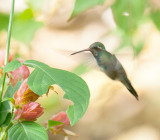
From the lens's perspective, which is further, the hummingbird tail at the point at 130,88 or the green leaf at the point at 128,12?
the green leaf at the point at 128,12

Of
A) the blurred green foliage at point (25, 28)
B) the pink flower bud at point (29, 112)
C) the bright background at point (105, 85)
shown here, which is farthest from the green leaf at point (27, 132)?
the bright background at point (105, 85)

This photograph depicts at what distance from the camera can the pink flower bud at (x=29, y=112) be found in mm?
755

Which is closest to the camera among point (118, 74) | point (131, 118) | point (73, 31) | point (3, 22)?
point (118, 74)

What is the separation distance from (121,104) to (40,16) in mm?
1085

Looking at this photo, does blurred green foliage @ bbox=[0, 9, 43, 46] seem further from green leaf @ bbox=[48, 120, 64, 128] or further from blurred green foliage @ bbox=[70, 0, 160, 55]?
green leaf @ bbox=[48, 120, 64, 128]

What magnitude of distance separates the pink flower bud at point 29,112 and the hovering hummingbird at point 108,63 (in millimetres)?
224

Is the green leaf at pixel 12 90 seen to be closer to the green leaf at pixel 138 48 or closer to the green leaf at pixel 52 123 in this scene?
the green leaf at pixel 52 123

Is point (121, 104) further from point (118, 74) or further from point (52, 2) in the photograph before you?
point (118, 74)

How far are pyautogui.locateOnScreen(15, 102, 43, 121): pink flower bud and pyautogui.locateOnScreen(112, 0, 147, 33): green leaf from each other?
677 mm

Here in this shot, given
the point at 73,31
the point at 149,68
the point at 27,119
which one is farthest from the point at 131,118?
the point at 27,119

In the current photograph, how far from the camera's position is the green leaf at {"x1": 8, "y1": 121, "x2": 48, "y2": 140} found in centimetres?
75

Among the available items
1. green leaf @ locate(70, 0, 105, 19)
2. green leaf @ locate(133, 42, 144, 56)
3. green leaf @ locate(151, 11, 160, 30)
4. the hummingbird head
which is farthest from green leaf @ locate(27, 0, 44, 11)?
the hummingbird head

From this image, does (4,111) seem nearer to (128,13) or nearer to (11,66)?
(11,66)

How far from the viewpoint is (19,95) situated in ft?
2.54
